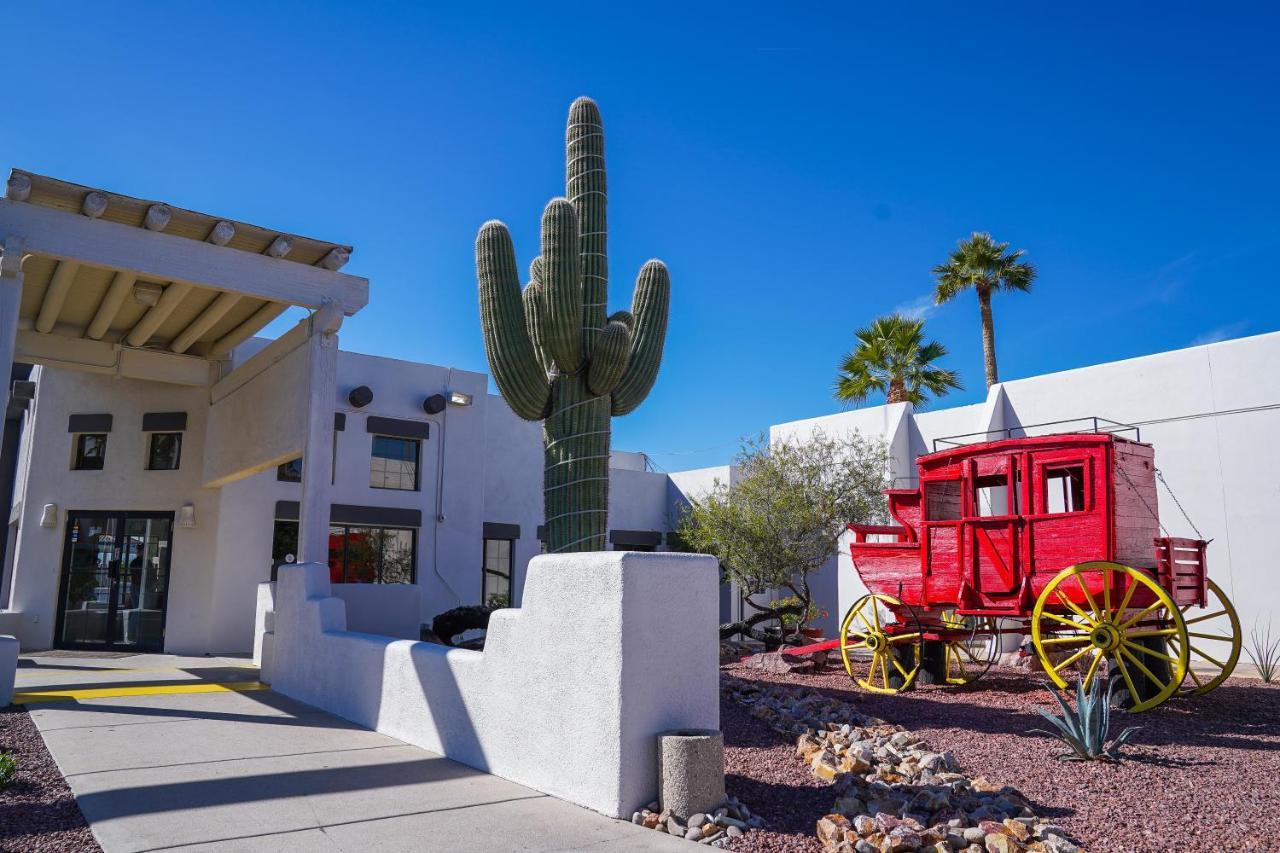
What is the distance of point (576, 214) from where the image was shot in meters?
10.2

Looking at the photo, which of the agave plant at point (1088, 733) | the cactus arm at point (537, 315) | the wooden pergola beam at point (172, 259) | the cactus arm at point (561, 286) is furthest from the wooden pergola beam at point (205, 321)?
the agave plant at point (1088, 733)

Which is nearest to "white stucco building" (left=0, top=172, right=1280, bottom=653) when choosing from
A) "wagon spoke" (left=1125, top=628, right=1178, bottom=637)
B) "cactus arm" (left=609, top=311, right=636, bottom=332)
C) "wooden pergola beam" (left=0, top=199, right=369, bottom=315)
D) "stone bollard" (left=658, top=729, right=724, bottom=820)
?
"wooden pergola beam" (left=0, top=199, right=369, bottom=315)

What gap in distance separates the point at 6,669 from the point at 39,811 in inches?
175

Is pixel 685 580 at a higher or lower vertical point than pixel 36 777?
higher

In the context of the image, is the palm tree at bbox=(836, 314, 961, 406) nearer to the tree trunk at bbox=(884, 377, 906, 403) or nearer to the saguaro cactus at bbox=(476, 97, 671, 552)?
the tree trunk at bbox=(884, 377, 906, 403)

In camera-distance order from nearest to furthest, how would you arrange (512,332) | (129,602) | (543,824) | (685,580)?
(543,824), (685,580), (512,332), (129,602)

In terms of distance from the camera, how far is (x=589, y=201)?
10.6m

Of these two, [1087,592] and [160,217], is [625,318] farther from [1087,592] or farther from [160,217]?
[1087,592]

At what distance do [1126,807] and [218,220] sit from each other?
10330 millimetres

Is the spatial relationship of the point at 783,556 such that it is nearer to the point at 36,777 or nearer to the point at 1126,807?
the point at 1126,807

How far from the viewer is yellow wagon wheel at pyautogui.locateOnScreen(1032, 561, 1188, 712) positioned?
8125 mm

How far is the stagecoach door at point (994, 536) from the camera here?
9102 millimetres

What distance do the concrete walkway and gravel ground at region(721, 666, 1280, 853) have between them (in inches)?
50.1

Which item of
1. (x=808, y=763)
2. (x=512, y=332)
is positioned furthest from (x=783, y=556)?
(x=808, y=763)
